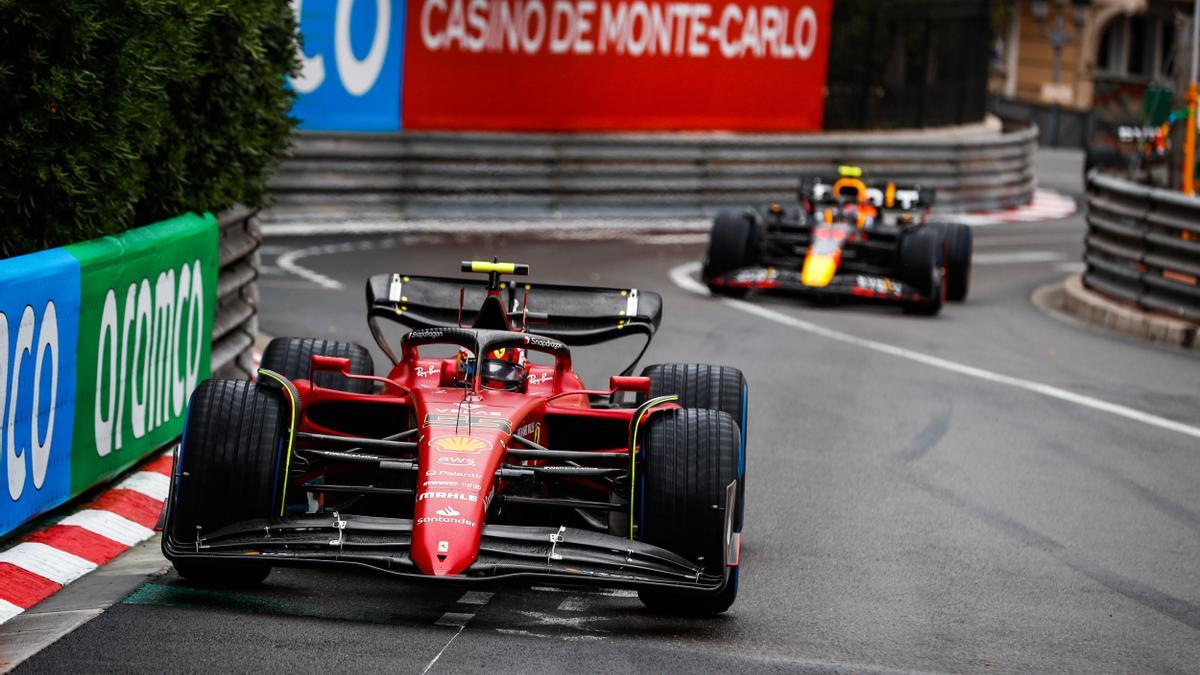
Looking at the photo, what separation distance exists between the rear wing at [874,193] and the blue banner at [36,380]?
11.4 m

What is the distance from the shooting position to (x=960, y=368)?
13812 millimetres

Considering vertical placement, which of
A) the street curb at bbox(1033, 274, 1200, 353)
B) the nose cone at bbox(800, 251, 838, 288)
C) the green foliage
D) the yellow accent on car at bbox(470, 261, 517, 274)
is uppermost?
the green foliage

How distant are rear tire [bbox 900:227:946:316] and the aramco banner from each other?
28.0 ft

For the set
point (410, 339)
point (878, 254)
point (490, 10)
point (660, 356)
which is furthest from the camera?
point (490, 10)

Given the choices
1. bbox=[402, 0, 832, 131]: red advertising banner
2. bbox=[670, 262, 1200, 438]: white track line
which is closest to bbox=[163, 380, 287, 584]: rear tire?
bbox=[670, 262, 1200, 438]: white track line

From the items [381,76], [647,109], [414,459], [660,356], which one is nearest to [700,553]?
[414,459]

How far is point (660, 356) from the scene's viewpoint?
13.4m

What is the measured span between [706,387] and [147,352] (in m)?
2.71

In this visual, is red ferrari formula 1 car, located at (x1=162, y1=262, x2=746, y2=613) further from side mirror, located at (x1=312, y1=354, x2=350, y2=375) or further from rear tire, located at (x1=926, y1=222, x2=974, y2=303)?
rear tire, located at (x1=926, y1=222, x2=974, y2=303)

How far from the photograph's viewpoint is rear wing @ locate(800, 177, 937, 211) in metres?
18.0

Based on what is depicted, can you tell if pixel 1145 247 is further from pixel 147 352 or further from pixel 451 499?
pixel 451 499

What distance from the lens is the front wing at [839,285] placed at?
16688 millimetres

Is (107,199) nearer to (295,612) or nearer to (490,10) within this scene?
(295,612)

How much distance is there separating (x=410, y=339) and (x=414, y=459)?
850mm
